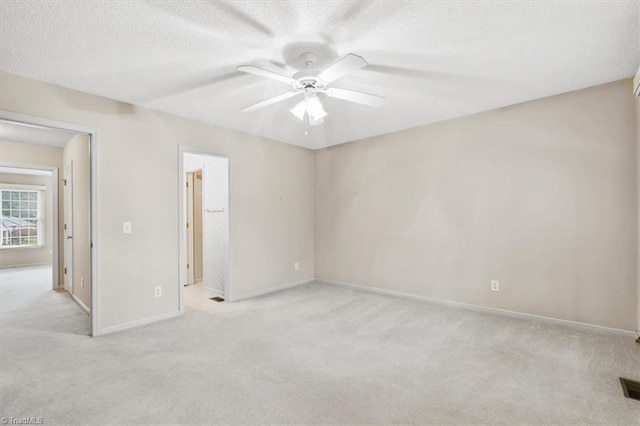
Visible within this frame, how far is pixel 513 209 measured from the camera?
346 centimetres

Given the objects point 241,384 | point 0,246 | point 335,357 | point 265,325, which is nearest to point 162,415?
point 241,384

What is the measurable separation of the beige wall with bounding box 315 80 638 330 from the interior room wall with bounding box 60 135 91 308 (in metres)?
3.57

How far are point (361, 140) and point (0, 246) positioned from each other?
828 cm

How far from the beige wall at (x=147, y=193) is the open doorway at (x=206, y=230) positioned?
0.18 metres

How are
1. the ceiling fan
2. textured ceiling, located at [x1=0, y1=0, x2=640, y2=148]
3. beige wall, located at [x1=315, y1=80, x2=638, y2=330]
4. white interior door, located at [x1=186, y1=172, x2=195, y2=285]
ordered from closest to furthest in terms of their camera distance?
textured ceiling, located at [x1=0, y1=0, x2=640, y2=148] → the ceiling fan → beige wall, located at [x1=315, y1=80, x2=638, y2=330] → white interior door, located at [x1=186, y1=172, x2=195, y2=285]

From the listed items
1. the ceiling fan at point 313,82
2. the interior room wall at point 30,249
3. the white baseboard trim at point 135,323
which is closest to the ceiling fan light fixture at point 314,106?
the ceiling fan at point 313,82

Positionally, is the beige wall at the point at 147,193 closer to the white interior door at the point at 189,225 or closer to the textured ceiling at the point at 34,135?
the white interior door at the point at 189,225

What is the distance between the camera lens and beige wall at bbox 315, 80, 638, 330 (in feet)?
9.53

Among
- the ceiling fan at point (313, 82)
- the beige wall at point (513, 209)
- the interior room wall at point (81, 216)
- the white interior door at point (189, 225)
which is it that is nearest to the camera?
the ceiling fan at point (313, 82)

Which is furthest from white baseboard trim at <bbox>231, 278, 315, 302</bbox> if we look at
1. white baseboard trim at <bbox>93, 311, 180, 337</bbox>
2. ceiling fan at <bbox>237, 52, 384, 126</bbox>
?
ceiling fan at <bbox>237, 52, 384, 126</bbox>

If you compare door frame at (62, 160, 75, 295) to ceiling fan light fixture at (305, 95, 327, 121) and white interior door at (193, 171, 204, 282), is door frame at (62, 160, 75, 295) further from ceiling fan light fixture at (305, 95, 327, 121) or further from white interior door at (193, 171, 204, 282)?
ceiling fan light fixture at (305, 95, 327, 121)

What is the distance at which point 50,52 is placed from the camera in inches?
87.7

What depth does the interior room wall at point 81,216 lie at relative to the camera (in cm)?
376

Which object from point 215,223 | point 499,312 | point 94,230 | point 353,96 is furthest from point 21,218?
point 499,312
